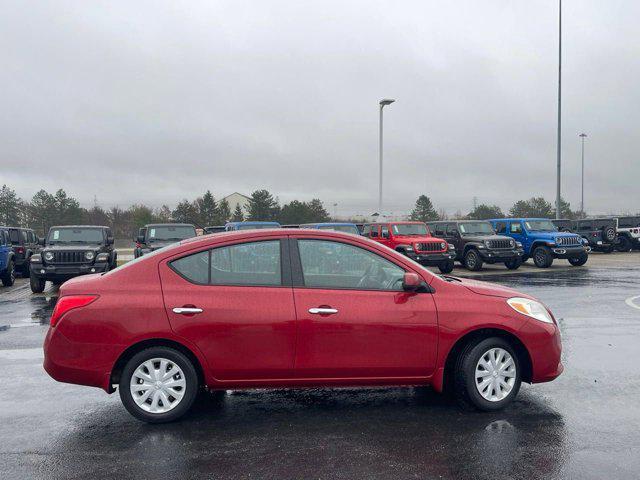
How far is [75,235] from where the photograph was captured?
51.9 ft

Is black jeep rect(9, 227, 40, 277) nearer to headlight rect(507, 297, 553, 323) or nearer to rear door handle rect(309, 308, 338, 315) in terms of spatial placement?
rear door handle rect(309, 308, 338, 315)

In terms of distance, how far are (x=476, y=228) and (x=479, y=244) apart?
1.47m

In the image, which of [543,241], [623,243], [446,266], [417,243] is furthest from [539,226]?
[623,243]

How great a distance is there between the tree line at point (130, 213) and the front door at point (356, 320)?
55.9 meters

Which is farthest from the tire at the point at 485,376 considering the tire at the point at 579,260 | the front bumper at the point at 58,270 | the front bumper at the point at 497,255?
the tire at the point at 579,260

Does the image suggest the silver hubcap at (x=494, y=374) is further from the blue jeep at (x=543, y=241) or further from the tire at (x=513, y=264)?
the blue jeep at (x=543, y=241)

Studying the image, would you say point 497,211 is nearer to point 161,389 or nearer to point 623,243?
point 623,243

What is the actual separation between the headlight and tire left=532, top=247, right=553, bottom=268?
58.9 ft

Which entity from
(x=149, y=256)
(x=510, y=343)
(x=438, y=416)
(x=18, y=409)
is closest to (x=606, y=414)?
(x=510, y=343)

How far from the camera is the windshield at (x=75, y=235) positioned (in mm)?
15617

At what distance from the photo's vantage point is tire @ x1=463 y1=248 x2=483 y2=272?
834 inches

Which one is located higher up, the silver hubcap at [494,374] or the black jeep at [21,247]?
the black jeep at [21,247]

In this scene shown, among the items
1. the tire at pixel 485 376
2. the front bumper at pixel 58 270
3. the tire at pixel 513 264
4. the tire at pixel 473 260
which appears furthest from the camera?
the tire at pixel 513 264

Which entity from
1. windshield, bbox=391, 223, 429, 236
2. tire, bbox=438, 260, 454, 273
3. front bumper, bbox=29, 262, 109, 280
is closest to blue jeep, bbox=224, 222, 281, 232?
windshield, bbox=391, 223, 429, 236
